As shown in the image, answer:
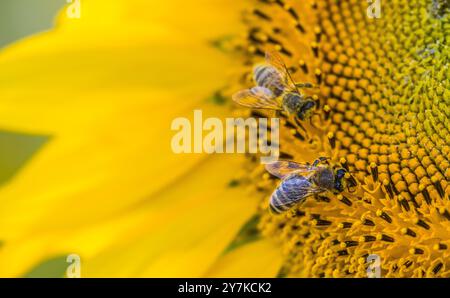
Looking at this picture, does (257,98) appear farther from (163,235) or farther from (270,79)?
(163,235)

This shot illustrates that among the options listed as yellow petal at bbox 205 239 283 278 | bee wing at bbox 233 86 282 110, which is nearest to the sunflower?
yellow petal at bbox 205 239 283 278

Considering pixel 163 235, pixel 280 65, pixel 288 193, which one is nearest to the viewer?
pixel 288 193

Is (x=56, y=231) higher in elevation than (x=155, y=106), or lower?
lower

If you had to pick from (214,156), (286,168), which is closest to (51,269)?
(214,156)

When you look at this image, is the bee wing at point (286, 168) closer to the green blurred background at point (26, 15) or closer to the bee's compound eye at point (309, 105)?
the bee's compound eye at point (309, 105)

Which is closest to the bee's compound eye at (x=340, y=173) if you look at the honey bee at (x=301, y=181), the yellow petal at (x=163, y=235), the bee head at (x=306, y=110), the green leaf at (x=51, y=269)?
the honey bee at (x=301, y=181)
